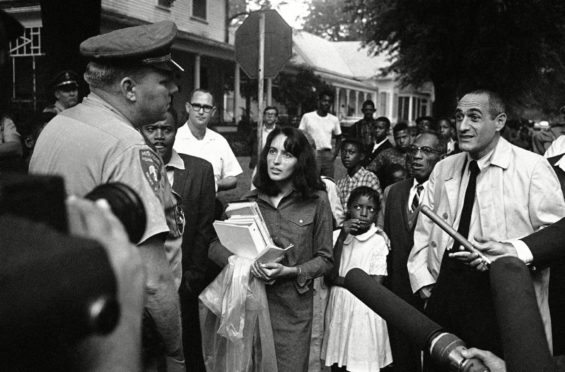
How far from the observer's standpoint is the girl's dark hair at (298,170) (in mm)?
4250

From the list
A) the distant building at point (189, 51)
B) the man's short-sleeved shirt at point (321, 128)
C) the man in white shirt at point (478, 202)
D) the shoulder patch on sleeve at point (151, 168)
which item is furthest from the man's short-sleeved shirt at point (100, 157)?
the man's short-sleeved shirt at point (321, 128)

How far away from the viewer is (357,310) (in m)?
4.91

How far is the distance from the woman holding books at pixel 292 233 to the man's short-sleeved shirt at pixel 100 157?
1952 millimetres

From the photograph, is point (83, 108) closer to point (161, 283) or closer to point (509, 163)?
point (161, 283)

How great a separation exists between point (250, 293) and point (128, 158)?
2151 millimetres

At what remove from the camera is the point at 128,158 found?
200 centimetres

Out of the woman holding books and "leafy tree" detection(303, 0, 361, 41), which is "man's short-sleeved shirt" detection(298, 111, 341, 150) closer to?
the woman holding books

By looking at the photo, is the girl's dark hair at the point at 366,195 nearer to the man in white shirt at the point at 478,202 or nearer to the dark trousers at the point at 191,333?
the man in white shirt at the point at 478,202

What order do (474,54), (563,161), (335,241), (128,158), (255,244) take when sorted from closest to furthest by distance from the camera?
(128,158) < (255,244) < (563,161) < (335,241) < (474,54)

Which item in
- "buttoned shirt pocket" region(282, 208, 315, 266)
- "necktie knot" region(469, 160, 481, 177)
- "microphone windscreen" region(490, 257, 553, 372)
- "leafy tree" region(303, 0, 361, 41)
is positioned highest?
"leafy tree" region(303, 0, 361, 41)

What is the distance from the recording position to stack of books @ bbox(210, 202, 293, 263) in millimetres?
3842

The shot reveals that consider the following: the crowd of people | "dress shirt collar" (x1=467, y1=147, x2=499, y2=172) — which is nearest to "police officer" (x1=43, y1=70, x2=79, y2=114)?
the crowd of people

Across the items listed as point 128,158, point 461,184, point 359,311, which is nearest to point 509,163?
point 461,184

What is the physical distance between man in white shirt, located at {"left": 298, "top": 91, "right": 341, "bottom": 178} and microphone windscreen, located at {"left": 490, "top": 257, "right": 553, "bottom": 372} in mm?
8878
